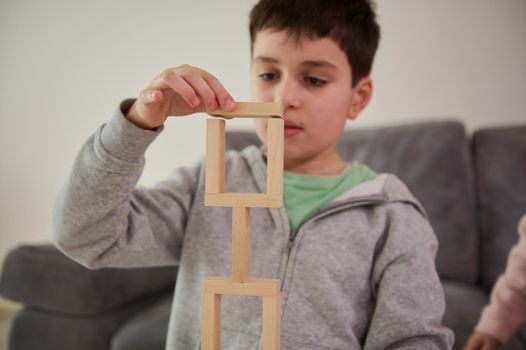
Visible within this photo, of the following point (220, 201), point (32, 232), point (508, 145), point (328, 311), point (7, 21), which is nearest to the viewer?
point (220, 201)

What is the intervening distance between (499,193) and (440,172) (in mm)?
150

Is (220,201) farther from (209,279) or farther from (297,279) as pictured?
(297,279)

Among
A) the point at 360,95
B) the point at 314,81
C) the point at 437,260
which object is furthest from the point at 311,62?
the point at 437,260

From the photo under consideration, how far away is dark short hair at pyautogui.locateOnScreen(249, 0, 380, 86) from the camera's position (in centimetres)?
66

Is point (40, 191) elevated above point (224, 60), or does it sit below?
below

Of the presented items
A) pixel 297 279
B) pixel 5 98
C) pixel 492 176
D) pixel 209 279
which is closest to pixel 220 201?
pixel 209 279

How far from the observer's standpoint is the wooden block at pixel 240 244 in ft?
1.48

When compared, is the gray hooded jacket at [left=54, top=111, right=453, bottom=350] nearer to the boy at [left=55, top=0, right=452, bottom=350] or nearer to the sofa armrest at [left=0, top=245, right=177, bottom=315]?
the boy at [left=55, top=0, right=452, bottom=350]

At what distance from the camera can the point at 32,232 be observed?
4.38 ft

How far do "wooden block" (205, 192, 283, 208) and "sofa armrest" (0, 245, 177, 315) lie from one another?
64cm

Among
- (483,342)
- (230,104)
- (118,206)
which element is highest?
(230,104)

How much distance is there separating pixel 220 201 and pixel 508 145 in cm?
101

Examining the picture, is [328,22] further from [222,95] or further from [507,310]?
[507,310]

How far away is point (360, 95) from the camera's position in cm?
78
